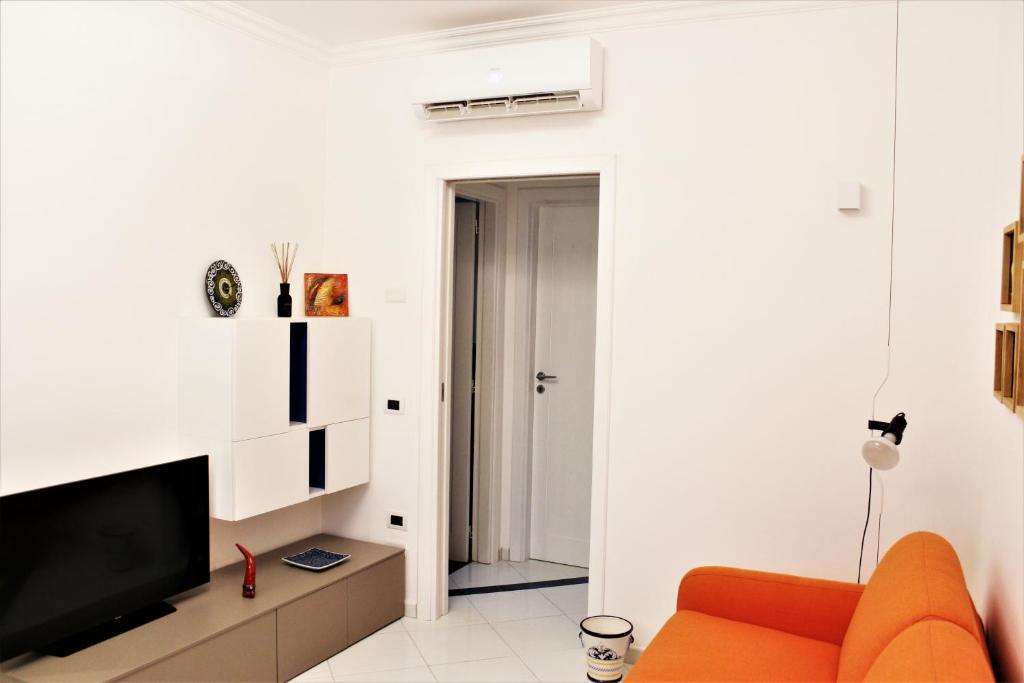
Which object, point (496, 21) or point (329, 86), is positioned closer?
point (496, 21)

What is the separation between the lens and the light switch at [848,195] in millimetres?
2977

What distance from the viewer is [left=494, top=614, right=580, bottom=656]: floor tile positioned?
141 inches

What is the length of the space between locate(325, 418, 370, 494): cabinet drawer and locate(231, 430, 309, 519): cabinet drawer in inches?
6.3

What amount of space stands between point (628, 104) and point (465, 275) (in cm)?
163

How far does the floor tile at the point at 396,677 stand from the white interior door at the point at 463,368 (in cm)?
147

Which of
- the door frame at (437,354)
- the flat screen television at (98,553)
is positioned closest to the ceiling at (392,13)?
the door frame at (437,354)

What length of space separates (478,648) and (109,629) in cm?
150

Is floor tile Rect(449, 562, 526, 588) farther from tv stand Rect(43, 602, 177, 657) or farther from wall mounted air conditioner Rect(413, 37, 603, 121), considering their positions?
wall mounted air conditioner Rect(413, 37, 603, 121)

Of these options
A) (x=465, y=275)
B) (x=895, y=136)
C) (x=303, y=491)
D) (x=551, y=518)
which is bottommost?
(x=551, y=518)

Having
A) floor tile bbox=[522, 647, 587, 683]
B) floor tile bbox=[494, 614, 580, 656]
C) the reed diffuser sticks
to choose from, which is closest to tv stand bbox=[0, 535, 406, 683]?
floor tile bbox=[494, 614, 580, 656]

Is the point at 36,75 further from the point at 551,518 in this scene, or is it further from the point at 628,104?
the point at 551,518

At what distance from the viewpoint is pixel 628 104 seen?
3.38m

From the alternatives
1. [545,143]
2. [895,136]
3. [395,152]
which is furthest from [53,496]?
[895,136]

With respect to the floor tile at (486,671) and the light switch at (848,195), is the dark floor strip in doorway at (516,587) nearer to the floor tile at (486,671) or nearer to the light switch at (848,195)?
the floor tile at (486,671)
